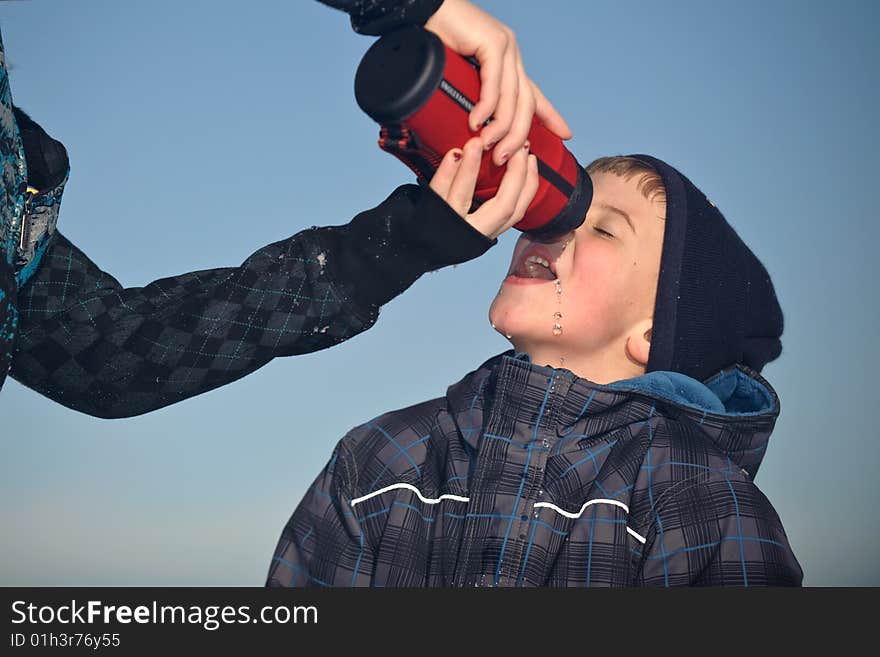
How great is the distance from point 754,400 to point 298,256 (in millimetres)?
1055

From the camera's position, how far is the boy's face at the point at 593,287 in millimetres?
1879

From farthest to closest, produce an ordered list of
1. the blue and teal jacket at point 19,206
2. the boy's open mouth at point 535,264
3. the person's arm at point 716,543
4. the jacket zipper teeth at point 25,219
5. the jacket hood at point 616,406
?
the boy's open mouth at point 535,264
the jacket hood at point 616,406
the person's arm at point 716,543
the jacket zipper teeth at point 25,219
the blue and teal jacket at point 19,206

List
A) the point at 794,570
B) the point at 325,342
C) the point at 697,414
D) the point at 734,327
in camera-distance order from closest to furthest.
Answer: the point at 325,342 → the point at 794,570 → the point at 697,414 → the point at 734,327

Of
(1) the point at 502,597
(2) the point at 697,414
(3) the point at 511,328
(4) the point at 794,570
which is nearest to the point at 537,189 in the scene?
(3) the point at 511,328

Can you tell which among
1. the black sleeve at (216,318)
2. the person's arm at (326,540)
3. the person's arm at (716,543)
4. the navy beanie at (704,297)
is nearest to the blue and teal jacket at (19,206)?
the black sleeve at (216,318)

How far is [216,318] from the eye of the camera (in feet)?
4.72

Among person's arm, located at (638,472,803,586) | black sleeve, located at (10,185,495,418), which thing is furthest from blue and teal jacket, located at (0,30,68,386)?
person's arm, located at (638,472,803,586)

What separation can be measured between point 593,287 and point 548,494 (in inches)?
18.9

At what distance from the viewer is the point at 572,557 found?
5.23ft

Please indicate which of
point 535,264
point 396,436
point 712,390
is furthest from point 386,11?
point 712,390

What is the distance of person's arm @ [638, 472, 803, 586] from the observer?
4.99 ft

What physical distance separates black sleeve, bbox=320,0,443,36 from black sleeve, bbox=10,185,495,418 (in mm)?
243

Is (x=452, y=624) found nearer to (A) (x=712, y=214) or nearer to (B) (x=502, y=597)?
(B) (x=502, y=597)

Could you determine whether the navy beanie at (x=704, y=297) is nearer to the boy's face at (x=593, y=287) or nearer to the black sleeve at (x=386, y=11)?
the boy's face at (x=593, y=287)
